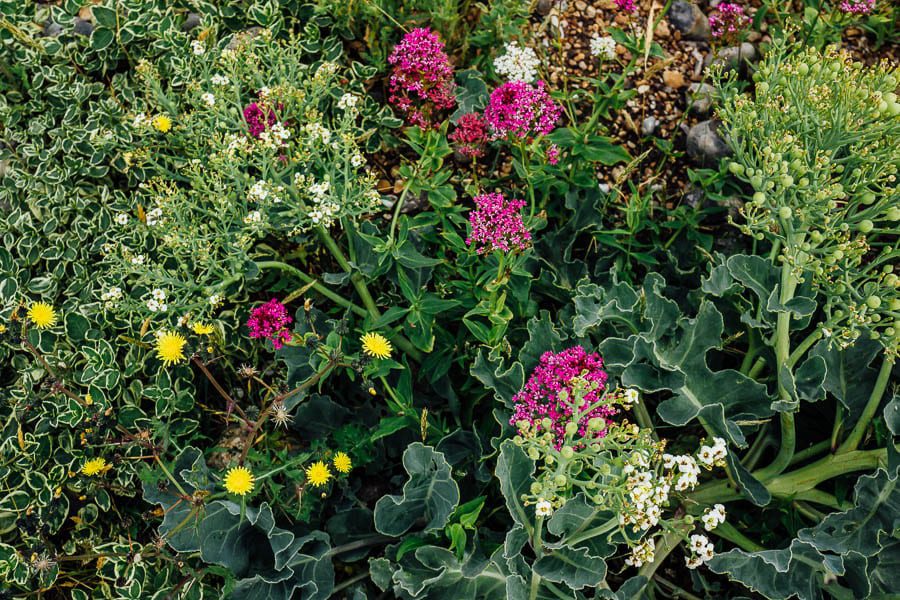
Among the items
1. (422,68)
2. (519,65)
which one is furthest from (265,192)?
(519,65)

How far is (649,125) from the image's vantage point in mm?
3586

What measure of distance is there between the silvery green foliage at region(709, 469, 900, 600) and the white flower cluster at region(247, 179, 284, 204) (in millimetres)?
1934

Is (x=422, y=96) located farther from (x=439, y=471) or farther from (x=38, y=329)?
(x=38, y=329)

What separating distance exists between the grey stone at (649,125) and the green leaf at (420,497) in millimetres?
1967

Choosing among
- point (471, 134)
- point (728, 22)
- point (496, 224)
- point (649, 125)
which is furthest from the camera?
point (649, 125)

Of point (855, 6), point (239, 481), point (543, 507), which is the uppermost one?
point (855, 6)

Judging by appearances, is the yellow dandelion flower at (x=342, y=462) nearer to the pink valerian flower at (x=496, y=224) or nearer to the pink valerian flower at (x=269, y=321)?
the pink valerian flower at (x=269, y=321)

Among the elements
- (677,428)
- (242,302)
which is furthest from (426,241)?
(677,428)

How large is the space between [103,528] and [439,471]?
57.7 inches

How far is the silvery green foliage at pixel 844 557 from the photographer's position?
2.34 metres

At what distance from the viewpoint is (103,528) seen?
296cm

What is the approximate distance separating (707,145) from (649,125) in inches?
12.1

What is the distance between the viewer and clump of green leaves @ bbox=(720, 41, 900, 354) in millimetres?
2277

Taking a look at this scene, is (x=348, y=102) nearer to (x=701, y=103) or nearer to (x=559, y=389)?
(x=559, y=389)
